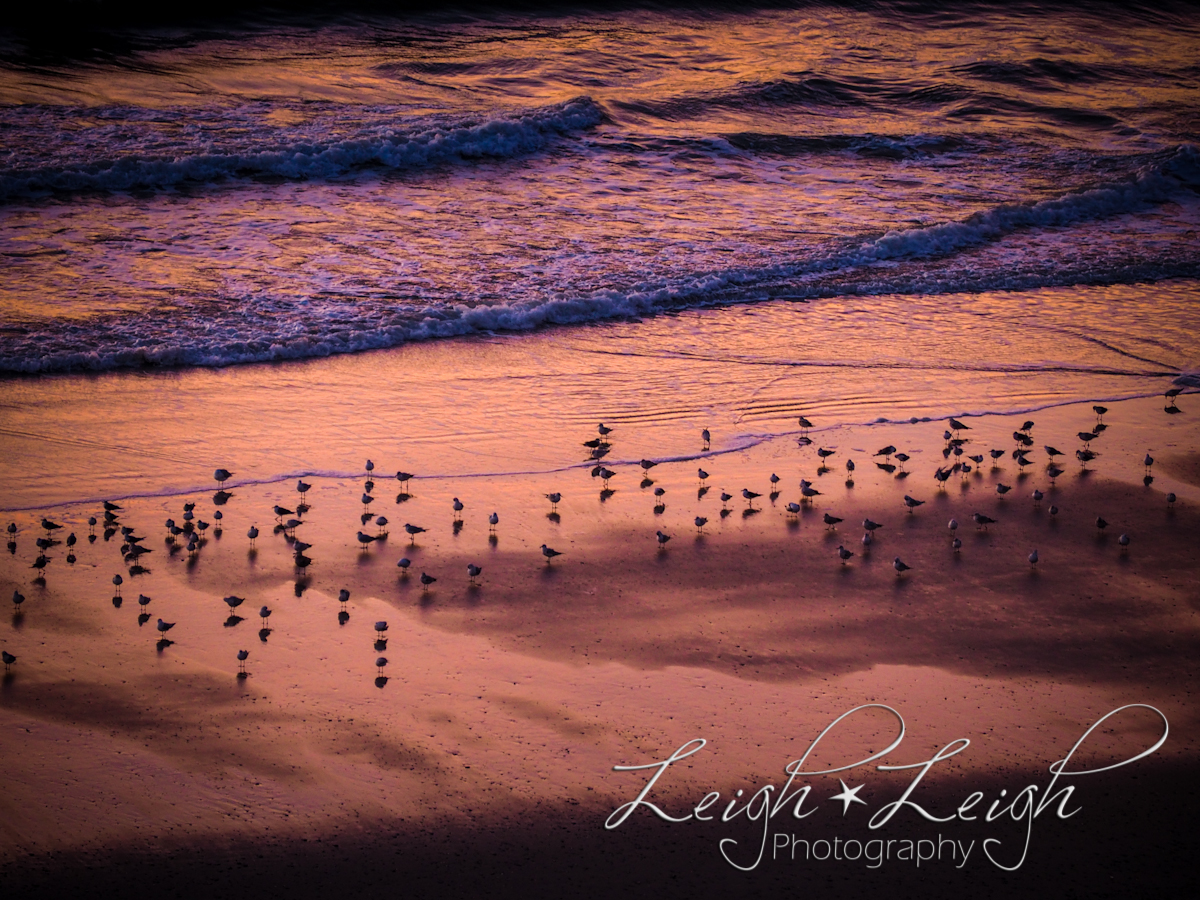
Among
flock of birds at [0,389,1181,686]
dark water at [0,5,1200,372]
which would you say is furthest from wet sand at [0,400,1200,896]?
dark water at [0,5,1200,372]

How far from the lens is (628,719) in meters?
5.38

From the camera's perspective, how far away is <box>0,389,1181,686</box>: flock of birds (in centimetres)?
645

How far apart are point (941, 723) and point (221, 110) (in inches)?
722

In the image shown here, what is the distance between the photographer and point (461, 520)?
7.55m

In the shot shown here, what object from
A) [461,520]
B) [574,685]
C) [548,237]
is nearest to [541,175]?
[548,237]

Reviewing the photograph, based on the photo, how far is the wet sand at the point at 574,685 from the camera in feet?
15.0

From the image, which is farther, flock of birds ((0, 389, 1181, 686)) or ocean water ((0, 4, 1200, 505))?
ocean water ((0, 4, 1200, 505))

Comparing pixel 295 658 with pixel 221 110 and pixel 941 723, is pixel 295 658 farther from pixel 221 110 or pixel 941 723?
pixel 221 110

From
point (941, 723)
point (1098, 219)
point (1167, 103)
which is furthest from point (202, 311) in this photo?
point (1167, 103)

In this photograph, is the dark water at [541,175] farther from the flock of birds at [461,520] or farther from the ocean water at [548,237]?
the flock of birds at [461,520]

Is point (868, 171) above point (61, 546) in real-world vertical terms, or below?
above

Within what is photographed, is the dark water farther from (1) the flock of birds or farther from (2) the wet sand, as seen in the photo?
(2) the wet sand

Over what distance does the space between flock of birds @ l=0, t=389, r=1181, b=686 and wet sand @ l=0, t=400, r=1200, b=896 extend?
0.09 m

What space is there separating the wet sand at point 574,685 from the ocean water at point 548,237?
1577mm
